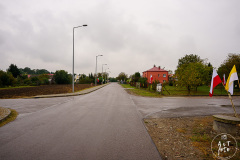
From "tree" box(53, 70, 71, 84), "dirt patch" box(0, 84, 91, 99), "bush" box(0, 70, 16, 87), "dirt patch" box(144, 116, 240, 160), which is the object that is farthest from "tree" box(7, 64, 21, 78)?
"dirt patch" box(144, 116, 240, 160)

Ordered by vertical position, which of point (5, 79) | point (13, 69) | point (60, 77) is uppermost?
point (13, 69)

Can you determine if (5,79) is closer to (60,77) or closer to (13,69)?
(13,69)

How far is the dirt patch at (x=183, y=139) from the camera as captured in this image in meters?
3.44

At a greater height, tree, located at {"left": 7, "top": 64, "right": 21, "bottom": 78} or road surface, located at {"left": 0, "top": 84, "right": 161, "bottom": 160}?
tree, located at {"left": 7, "top": 64, "right": 21, "bottom": 78}

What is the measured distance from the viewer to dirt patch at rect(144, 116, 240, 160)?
3.44 m

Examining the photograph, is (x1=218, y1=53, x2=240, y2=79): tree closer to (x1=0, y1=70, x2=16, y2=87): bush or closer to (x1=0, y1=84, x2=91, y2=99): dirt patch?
(x1=0, y1=84, x2=91, y2=99): dirt patch

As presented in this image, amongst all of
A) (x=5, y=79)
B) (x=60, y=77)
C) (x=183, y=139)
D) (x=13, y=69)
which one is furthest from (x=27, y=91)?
(x=13, y=69)

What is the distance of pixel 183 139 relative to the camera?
438cm

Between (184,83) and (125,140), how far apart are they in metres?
17.5

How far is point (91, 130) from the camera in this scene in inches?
199

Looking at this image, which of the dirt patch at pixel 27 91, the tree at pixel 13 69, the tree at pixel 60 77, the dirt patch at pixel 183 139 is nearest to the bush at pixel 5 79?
the dirt patch at pixel 27 91

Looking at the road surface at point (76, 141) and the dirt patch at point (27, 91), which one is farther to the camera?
the dirt patch at point (27, 91)

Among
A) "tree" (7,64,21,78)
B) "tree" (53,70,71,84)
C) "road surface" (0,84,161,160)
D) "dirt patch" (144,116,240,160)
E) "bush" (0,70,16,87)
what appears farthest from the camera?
"tree" (53,70,71,84)

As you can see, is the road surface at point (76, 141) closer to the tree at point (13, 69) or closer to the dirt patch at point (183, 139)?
the dirt patch at point (183, 139)
